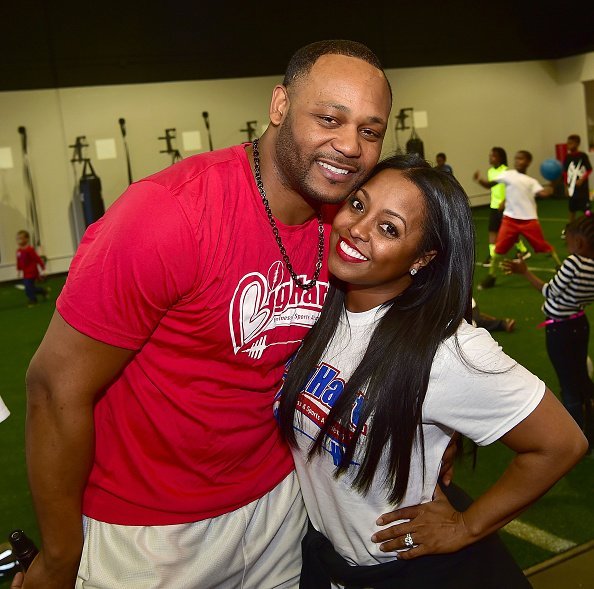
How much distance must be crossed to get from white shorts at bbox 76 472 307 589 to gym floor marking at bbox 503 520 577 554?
2032mm

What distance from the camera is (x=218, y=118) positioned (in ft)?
55.6

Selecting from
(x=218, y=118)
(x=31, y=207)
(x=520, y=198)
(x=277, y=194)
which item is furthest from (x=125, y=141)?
(x=277, y=194)

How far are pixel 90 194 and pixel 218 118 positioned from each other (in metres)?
3.66

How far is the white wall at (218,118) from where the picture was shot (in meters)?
15.1

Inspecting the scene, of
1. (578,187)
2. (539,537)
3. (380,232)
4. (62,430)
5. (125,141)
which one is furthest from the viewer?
(125,141)

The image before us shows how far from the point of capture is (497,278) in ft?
33.8

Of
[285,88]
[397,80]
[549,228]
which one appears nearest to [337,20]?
[397,80]

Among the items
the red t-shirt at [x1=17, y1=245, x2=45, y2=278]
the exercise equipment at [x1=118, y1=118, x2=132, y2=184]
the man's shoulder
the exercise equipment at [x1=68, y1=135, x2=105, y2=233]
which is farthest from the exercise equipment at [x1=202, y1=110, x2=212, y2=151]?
the man's shoulder

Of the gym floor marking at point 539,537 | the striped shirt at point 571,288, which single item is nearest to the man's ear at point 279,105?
the gym floor marking at point 539,537

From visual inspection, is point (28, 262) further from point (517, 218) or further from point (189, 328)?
point (189, 328)

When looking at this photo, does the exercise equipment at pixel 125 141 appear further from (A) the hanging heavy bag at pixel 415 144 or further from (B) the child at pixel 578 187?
(B) the child at pixel 578 187

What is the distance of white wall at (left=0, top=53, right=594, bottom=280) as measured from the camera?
49.4 feet

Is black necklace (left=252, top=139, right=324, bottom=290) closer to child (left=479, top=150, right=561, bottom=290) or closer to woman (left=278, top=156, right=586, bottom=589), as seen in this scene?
woman (left=278, top=156, right=586, bottom=589)

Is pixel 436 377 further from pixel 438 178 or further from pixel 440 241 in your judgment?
pixel 438 178
